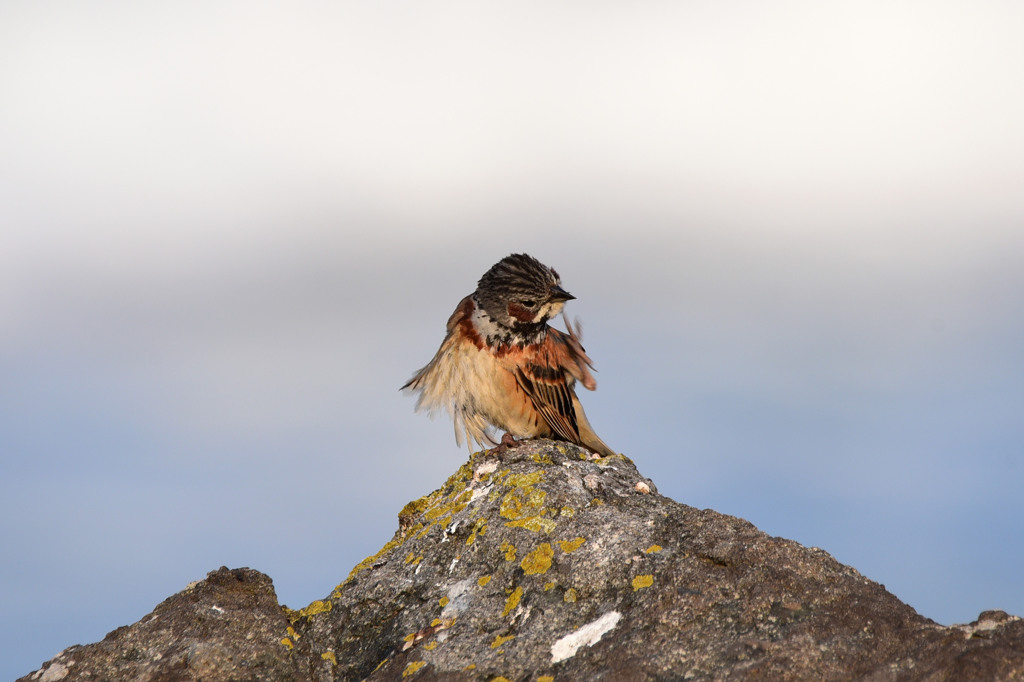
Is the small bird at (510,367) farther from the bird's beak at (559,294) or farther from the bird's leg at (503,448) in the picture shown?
the bird's leg at (503,448)

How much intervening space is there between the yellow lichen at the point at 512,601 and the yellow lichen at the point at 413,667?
441mm

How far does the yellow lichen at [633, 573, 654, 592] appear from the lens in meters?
4.08

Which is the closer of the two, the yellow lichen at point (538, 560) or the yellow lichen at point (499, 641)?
the yellow lichen at point (499, 641)

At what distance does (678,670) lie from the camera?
3.55 meters

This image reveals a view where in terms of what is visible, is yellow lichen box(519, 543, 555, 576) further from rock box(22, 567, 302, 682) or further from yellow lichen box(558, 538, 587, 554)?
rock box(22, 567, 302, 682)

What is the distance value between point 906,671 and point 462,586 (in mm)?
2098

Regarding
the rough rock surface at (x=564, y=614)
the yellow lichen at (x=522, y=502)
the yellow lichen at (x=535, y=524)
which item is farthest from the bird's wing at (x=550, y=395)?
the yellow lichen at (x=535, y=524)

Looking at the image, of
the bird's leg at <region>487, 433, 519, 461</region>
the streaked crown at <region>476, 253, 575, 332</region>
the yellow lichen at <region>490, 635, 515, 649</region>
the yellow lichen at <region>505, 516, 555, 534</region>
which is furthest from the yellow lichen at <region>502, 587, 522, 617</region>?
the streaked crown at <region>476, 253, 575, 332</region>

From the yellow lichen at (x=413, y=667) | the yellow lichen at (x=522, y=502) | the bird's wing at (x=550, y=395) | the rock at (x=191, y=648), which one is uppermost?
the bird's wing at (x=550, y=395)

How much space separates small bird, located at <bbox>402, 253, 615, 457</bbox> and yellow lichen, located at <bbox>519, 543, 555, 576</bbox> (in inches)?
139

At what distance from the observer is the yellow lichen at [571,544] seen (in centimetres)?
447

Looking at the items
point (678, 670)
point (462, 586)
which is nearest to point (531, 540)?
point (462, 586)

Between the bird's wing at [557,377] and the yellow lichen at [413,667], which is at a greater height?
the bird's wing at [557,377]

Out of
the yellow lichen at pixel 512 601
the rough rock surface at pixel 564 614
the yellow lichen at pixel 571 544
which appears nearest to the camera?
the rough rock surface at pixel 564 614
